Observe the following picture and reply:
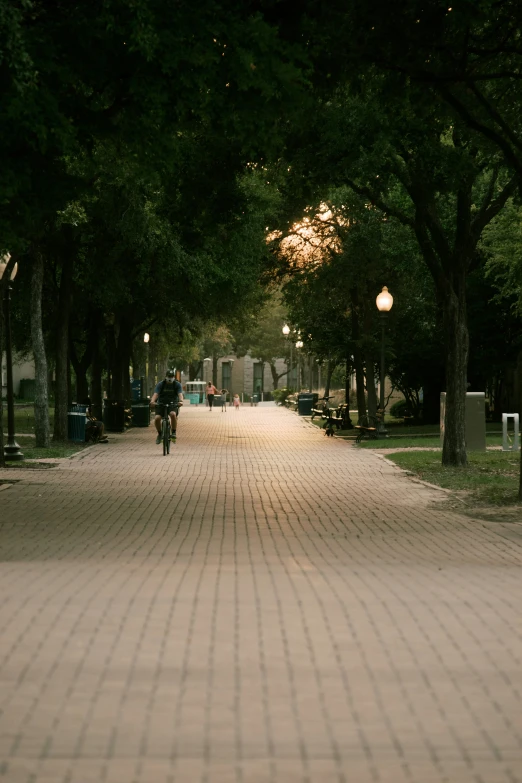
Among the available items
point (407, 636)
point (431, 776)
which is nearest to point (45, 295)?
point (407, 636)

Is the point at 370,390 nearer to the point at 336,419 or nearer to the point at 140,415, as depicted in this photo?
the point at 336,419

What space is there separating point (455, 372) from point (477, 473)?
2.55m

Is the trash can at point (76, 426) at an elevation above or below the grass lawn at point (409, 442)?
above

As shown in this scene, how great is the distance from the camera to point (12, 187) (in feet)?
39.5

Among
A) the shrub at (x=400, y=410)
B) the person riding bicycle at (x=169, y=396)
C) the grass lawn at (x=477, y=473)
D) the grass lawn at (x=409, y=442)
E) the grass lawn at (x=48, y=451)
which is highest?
the person riding bicycle at (x=169, y=396)

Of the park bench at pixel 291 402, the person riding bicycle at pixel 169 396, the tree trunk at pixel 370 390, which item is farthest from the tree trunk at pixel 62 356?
the park bench at pixel 291 402

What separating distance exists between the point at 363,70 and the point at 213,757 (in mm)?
11932

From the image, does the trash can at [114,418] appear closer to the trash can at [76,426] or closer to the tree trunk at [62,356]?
the tree trunk at [62,356]

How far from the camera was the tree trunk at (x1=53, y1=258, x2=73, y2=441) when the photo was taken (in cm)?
2912

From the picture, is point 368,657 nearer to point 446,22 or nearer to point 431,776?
point 431,776

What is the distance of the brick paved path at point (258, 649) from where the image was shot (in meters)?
4.86

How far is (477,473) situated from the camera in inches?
802

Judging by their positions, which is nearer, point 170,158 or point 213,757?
point 213,757

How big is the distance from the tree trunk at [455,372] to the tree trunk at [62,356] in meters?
10.4
